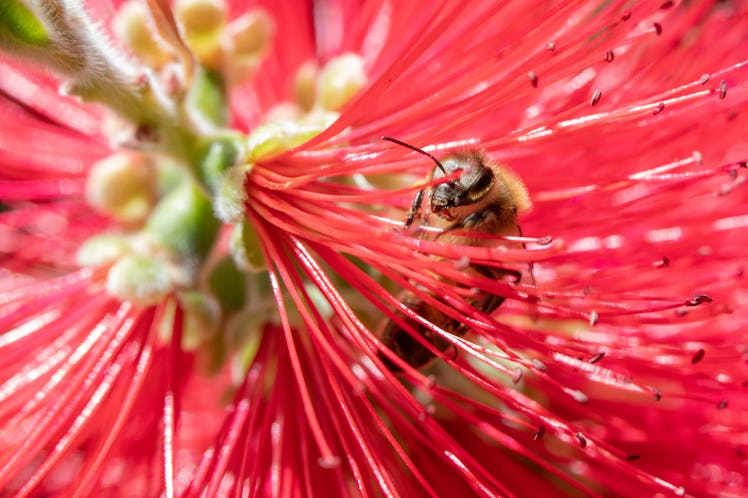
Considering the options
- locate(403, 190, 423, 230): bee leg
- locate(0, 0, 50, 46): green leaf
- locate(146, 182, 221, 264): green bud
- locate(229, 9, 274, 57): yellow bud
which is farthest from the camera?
locate(229, 9, 274, 57): yellow bud

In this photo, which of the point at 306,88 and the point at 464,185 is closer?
the point at 464,185

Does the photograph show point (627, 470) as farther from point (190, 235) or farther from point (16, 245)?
point (16, 245)

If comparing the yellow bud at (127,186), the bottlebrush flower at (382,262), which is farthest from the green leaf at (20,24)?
the yellow bud at (127,186)

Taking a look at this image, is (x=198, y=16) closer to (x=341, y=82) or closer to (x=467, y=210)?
(x=341, y=82)

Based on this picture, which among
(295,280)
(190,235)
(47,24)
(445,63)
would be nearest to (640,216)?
(445,63)

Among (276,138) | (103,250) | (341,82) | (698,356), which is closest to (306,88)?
(341,82)

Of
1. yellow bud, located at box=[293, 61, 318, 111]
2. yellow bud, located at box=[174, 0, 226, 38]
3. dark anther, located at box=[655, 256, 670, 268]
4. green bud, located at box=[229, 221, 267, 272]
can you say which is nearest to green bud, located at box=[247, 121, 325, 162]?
green bud, located at box=[229, 221, 267, 272]

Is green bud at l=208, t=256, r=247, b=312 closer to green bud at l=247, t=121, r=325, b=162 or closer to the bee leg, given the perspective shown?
green bud at l=247, t=121, r=325, b=162
